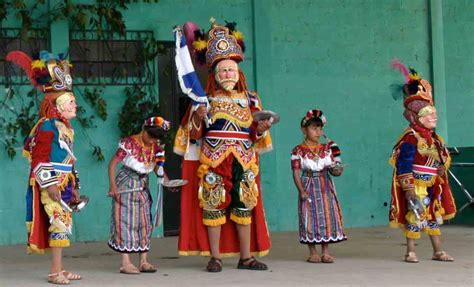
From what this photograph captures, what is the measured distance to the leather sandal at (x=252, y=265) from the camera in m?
8.84

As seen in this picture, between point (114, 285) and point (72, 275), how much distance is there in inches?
21.8

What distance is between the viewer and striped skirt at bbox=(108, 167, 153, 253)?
8.66 m

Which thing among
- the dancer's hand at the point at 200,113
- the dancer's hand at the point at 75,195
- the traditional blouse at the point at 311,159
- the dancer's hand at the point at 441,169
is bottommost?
the dancer's hand at the point at 75,195

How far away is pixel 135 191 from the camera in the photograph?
8758 millimetres

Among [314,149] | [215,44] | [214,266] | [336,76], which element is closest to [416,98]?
[314,149]

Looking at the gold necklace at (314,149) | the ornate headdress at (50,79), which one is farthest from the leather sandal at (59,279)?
the gold necklace at (314,149)

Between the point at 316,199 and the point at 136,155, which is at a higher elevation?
the point at 136,155

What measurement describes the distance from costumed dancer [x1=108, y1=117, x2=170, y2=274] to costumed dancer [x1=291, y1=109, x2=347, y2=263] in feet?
5.24

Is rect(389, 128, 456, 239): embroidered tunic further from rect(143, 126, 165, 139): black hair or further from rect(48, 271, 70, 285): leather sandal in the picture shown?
Result: rect(48, 271, 70, 285): leather sandal

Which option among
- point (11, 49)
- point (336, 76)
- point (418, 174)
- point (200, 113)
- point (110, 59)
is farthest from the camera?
point (336, 76)

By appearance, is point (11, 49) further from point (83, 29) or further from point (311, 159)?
point (311, 159)

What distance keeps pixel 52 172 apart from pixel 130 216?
106 centimetres

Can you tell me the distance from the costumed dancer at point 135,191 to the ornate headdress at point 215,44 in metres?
0.77

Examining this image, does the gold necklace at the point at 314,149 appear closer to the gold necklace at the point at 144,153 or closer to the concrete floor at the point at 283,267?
the concrete floor at the point at 283,267
